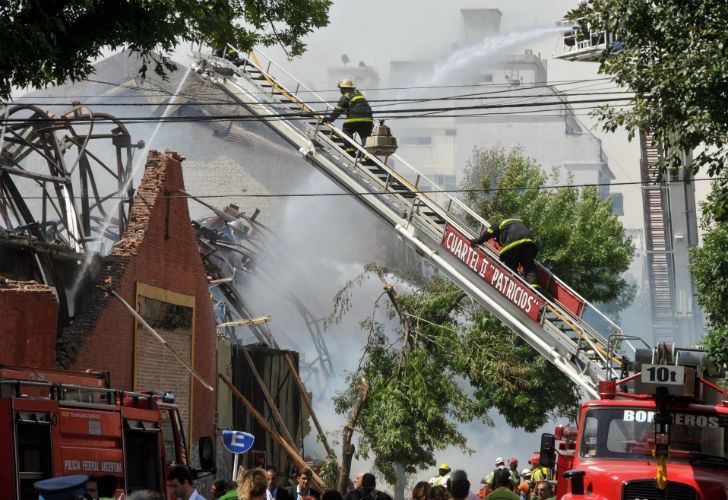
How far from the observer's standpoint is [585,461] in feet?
36.8

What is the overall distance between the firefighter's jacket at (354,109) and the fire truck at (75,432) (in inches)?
456

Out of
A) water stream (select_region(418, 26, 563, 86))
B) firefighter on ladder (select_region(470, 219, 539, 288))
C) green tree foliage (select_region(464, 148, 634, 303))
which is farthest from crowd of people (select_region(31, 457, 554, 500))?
water stream (select_region(418, 26, 563, 86))

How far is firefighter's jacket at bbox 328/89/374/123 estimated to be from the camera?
74.3 ft

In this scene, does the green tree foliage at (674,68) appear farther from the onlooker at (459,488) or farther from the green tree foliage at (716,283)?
the green tree foliage at (716,283)

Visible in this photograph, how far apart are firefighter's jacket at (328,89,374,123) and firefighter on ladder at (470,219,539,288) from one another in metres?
A: 4.01

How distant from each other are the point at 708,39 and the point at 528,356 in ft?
50.8

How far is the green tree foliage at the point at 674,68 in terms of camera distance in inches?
467

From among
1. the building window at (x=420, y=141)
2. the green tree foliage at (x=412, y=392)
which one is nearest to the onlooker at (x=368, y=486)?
the green tree foliage at (x=412, y=392)

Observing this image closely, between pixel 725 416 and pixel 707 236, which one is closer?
pixel 725 416

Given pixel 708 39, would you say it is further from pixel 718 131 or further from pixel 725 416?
pixel 725 416

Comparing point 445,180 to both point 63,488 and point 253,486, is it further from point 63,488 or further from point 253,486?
point 63,488

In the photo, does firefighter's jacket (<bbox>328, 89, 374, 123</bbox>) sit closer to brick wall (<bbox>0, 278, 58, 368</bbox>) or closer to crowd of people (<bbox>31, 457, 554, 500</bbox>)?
brick wall (<bbox>0, 278, 58, 368</bbox>)

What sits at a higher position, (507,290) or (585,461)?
(507,290)

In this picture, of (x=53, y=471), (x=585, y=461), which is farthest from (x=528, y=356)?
(x=53, y=471)
